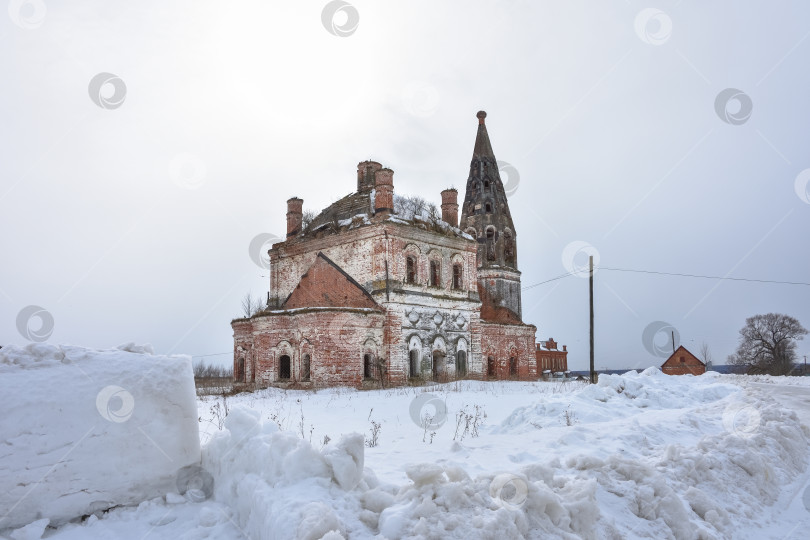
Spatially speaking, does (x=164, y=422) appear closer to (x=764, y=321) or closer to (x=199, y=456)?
(x=199, y=456)

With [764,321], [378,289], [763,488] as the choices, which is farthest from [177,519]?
[764,321]

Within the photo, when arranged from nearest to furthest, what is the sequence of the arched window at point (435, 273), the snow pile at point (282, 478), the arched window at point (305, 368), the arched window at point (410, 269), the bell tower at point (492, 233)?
the snow pile at point (282, 478) → the arched window at point (305, 368) → the arched window at point (410, 269) → the arched window at point (435, 273) → the bell tower at point (492, 233)

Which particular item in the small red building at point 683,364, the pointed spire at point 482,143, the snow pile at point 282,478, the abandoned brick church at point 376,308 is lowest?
the small red building at point 683,364

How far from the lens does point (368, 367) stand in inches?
981

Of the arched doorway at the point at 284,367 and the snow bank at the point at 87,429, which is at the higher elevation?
the snow bank at the point at 87,429

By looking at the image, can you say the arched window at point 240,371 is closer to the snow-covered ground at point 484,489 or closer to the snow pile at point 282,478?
the snow-covered ground at point 484,489

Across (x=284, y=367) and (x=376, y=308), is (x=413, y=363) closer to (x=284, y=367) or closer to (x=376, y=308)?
(x=376, y=308)

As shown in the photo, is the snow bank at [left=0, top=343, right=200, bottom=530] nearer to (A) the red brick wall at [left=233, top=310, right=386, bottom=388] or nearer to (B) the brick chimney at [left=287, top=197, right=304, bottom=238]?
(A) the red brick wall at [left=233, top=310, right=386, bottom=388]

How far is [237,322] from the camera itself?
27328 millimetres

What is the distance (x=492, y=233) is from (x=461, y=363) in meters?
10.4

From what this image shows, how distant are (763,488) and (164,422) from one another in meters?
6.14

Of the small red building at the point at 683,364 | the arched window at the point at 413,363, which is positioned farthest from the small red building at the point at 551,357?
the arched window at the point at 413,363

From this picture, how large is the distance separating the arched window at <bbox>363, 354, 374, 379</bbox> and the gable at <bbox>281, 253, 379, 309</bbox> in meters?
2.28

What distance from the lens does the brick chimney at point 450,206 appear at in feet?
109
